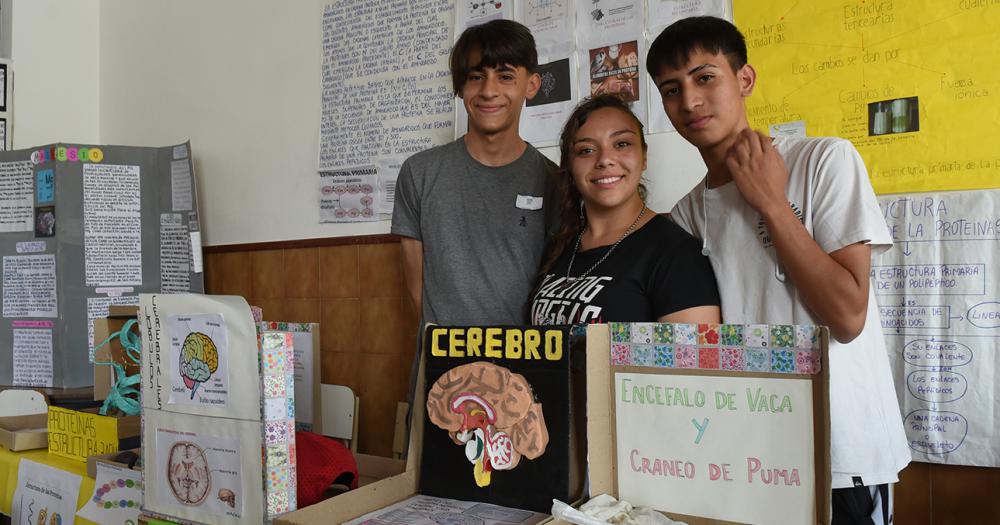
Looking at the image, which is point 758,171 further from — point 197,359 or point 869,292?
point 197,359

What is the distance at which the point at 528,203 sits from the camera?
1740 mm

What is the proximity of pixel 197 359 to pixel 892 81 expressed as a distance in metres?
1.61

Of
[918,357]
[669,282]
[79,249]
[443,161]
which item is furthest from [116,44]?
[918,357]

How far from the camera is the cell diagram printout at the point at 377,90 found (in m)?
2.58

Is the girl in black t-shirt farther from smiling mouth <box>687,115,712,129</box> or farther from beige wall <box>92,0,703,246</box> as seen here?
beige wall <box>92,0,703,246</box>

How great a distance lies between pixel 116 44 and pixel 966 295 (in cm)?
385

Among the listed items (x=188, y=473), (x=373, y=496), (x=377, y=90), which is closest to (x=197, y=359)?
(x=188, y=473)

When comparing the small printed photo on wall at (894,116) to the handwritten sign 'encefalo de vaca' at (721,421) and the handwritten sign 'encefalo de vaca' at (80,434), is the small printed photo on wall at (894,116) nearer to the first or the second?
the handwritten sign 'encefalo de vaca' at (721,421)

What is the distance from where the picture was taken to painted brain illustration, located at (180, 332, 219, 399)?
1135mm

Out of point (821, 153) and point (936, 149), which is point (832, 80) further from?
point (821, 153)

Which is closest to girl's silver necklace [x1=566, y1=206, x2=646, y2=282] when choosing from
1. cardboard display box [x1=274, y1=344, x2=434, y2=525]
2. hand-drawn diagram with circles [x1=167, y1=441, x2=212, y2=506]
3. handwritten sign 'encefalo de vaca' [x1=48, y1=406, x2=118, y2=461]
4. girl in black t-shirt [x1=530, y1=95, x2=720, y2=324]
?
girl in black t-shirt [x1=530, y1=95, x2=720, y2=324]

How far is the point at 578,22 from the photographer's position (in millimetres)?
2223

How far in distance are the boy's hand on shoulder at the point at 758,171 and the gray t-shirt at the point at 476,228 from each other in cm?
57

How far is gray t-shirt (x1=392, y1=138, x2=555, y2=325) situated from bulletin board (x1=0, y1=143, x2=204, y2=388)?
1749 millimetres
